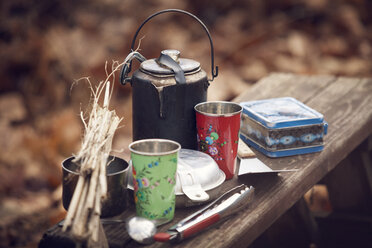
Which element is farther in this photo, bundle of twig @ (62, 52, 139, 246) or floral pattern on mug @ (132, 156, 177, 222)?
floral pattern on mug @ (132, 156, 177, 222)

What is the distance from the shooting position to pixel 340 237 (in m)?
2.46

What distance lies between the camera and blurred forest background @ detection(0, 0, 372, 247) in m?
3.14

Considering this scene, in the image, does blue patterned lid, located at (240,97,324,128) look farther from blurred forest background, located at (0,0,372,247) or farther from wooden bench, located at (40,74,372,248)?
blurred forest background, located at (0,0,372,247)

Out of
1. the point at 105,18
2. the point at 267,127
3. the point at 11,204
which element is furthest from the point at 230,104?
the point at 105,18

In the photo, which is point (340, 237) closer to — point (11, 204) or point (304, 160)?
point (304, 160)

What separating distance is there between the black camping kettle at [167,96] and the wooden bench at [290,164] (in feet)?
0.73

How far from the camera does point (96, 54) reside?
4.04 m

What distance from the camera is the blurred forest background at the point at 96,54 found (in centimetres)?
314

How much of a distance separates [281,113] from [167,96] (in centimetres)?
51

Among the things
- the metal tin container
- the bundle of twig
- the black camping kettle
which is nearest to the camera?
the bundle of twig

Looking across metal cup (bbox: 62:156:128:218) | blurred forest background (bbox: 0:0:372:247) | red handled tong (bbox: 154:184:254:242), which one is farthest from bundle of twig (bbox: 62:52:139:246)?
blurred forest background (bbox: 0:0:372:247)

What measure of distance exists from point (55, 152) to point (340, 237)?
1.86 meters

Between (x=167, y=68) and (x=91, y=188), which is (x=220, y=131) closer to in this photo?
(x=167, y=68)

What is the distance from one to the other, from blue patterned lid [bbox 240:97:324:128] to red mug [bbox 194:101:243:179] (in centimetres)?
20
